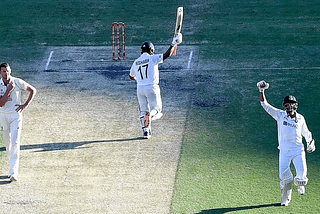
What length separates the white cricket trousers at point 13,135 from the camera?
1262cm

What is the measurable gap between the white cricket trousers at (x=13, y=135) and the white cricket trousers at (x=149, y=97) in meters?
3.10

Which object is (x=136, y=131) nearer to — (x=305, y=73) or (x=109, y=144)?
(x=109, y=144)

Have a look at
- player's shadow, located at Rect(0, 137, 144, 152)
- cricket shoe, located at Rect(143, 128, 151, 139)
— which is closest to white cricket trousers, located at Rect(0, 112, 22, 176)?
player's shadow, located at Rect(0, 137, 144, 152)

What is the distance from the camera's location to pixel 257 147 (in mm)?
14219

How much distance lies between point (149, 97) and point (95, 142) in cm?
167

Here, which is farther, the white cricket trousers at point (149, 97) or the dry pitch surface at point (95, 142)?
the white cricket trousers at point (149, 97)

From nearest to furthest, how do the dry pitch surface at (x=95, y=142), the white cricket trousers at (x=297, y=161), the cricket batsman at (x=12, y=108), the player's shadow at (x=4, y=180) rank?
the white cricket trousers at (x=297, y=161), the dry pitch surface at (x=95, y=142), the cricket batsman at (x=12, y=108), the player's shadow at (x=4, y=180)

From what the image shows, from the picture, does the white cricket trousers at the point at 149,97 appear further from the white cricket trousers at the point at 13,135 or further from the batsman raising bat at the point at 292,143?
the batsman raising bat at the point at 292,143

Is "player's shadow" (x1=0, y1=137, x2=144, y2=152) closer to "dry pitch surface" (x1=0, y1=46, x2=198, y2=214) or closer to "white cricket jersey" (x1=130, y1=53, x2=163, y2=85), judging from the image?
"dry pitch surface" (x1=0, y1=46, x2=198, y2=214)

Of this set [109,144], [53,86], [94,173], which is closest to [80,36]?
[53,86]

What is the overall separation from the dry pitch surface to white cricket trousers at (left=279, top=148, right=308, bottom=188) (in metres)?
2.32

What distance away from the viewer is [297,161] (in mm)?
11148

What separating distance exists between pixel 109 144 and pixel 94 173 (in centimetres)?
156

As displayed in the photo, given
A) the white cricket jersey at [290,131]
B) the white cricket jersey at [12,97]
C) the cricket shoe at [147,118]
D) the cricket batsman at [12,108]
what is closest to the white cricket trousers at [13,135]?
the cricket batsman at [12,108]
